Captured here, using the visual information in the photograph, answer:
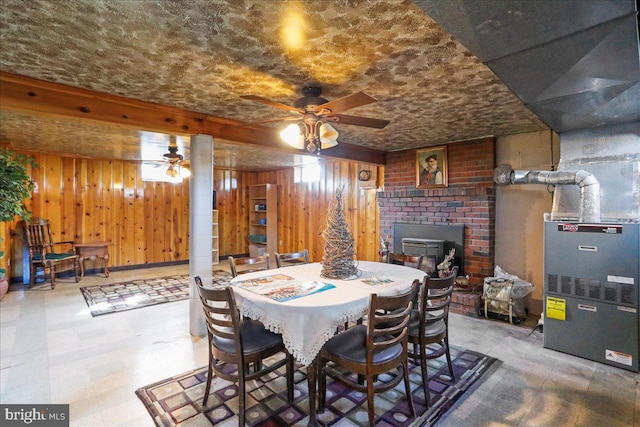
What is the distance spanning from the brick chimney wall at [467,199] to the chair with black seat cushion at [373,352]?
2.66 meters

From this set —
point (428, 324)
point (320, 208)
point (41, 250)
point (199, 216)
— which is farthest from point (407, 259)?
point (41, 250)

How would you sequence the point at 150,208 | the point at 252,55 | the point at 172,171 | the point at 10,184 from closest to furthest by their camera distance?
the point at 252,55, the point at 10,184, the point at 172,171, the point at 150,208

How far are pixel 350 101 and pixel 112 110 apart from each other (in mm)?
2147

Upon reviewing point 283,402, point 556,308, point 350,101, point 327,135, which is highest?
point 350,101

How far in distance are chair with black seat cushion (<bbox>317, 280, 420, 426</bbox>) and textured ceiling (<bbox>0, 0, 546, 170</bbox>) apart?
1.44 metres

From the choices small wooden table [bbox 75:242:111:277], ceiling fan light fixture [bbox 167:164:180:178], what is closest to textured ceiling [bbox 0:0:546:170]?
ceiling fan light fixture [bbox 167:164:180:178]

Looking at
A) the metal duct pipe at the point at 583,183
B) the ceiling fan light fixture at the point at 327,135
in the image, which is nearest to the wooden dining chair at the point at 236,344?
the ceiling fan light fixture at the point at 327,135

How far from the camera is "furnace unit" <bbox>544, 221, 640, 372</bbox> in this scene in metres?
2.56

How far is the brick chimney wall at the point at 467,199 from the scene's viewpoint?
13.3 feet

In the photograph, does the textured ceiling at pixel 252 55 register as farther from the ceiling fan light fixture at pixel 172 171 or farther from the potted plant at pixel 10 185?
the ceiling fan light fixture at pixel 172 171

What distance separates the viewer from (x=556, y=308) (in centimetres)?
292

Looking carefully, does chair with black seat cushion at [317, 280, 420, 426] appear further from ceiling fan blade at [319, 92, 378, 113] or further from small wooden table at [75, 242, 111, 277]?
small wooden table at [75, 242, 111, 277]

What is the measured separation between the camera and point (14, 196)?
127 inches

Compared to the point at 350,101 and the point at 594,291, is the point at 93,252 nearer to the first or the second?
the point at 350,101
